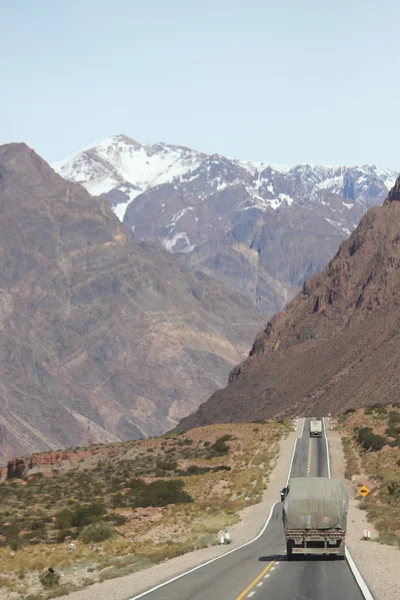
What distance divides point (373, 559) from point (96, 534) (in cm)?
1820

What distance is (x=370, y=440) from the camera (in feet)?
328

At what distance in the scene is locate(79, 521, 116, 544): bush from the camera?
5519cm

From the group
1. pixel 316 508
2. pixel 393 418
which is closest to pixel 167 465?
pixel 393 418

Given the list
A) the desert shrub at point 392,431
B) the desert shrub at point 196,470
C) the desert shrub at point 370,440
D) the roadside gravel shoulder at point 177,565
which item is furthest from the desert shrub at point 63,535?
the desert shrub at point 392,431

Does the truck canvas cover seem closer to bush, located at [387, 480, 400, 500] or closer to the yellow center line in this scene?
the yellow center line

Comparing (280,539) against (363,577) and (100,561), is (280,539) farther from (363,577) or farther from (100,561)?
(363,577)

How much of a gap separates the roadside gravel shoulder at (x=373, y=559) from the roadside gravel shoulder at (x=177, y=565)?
556cm

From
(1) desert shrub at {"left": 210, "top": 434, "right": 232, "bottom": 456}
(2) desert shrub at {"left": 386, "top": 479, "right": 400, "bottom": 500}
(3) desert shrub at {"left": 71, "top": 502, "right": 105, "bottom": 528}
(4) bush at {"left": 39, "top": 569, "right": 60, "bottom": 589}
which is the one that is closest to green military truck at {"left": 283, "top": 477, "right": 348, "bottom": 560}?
(4) bush at {"left": 39, "top": 569, "right": 60, "bottom": 589}

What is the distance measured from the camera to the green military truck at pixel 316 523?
41125 mm

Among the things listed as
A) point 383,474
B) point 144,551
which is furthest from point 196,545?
point 383,474

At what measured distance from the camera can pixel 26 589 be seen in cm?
4031

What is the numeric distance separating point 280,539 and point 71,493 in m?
36.7

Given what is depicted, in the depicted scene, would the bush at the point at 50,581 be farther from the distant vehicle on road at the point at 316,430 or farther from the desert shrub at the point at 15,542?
the distant vehicle on road at the point at 316,430

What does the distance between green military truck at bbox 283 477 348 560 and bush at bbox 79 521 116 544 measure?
15978mm
